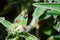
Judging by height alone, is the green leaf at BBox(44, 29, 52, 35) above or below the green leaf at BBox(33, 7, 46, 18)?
below

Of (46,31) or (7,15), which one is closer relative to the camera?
(46,31)

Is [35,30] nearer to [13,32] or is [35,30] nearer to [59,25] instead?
[59,25]

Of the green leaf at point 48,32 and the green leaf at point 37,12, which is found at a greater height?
the green leaf at point 37,12

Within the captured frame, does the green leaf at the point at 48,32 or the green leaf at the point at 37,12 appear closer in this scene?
the green leaf at the point at 37,12

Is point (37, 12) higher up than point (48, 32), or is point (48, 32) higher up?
point (37, 12)

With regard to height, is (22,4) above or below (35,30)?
above

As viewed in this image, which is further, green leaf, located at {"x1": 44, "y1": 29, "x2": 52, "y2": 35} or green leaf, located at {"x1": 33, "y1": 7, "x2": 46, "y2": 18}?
green leaf, located at {"x1": 44, "y1": 29, "x2": 52, "y2": 35}

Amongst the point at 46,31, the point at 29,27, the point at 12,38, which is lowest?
the point at 46,31

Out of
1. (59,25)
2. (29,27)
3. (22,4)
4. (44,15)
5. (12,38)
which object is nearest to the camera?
(12,38)

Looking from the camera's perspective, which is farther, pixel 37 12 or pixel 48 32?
pixel 48 32

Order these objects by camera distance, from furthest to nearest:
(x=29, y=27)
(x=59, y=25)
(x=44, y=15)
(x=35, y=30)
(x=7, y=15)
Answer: (x=7, y=15) < (x=35, y=30) < (x=29, y=27) < (x=44, y=15) < (x=59, y=25)

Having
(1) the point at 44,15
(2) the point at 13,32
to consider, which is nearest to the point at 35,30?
(1) the point at 44,15
